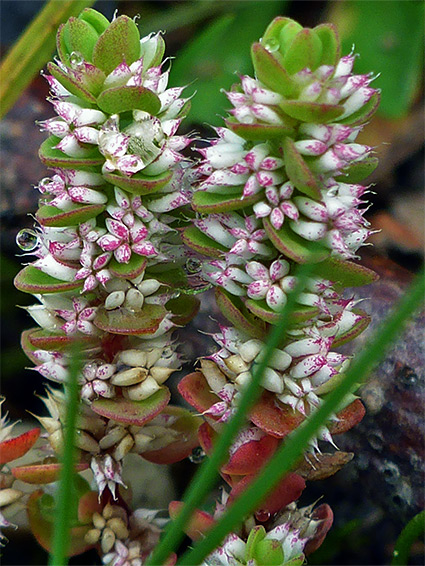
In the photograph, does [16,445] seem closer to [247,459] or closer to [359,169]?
[247,459]

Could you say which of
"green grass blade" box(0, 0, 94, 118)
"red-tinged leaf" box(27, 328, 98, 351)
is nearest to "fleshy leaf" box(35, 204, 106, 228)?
"red-tinged leaf" box(27, 328, 98, 351)

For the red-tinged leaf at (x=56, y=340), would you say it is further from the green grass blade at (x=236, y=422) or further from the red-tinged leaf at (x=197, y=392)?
the green grass blade at (x=236, y=422)

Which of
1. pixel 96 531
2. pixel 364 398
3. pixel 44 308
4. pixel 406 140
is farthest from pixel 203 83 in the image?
pixel 96 531

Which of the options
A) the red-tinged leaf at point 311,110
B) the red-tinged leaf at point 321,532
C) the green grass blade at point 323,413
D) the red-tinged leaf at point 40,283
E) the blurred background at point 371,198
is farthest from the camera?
the blurred background at point 371,198

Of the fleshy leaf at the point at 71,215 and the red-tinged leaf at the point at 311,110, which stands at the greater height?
the red-tinged leaf at the point at 311,110

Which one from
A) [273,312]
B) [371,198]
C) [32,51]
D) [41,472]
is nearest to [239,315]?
[273,312]

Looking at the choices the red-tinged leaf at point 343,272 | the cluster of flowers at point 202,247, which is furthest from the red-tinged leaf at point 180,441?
the red-tinged leaf at point 343,272
